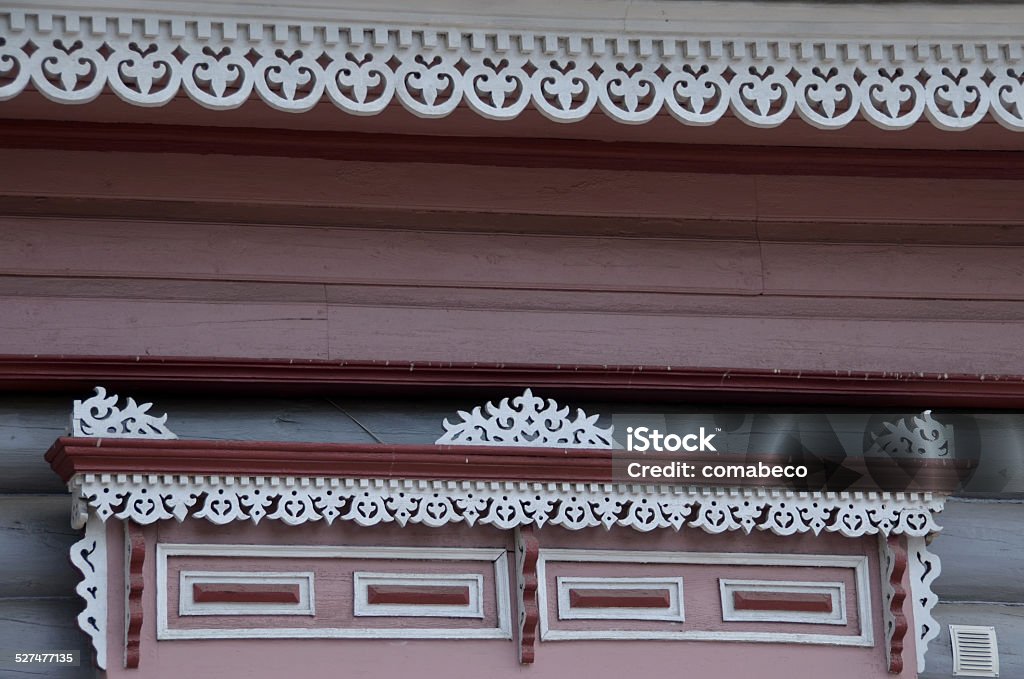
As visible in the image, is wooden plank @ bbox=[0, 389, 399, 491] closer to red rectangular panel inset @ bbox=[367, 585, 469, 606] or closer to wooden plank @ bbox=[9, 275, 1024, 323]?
wooden plank @ bbox=[9, 275, 1024, 323]

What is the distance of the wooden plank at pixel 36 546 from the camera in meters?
3.35

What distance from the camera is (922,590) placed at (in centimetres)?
354

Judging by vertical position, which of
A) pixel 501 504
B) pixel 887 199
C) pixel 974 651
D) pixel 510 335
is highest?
pixel 887 199

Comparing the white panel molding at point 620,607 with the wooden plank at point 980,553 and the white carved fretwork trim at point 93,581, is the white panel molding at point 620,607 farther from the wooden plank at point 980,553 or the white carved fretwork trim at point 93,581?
the white carved fretwork trim at point 93,581

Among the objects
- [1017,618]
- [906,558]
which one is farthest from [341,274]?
[1017,618]

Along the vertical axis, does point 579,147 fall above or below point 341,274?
above

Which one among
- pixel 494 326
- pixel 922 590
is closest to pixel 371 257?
pixel 494 326

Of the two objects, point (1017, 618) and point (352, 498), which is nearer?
point (352, 498)

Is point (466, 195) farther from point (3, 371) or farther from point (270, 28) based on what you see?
point (3, 371)

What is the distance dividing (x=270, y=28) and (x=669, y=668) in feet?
5.20

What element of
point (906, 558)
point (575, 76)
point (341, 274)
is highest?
point (575, 76)

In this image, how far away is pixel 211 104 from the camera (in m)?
3.21

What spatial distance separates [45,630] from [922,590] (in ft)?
6.26

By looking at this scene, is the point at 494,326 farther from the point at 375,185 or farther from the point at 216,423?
the point at 216,423
